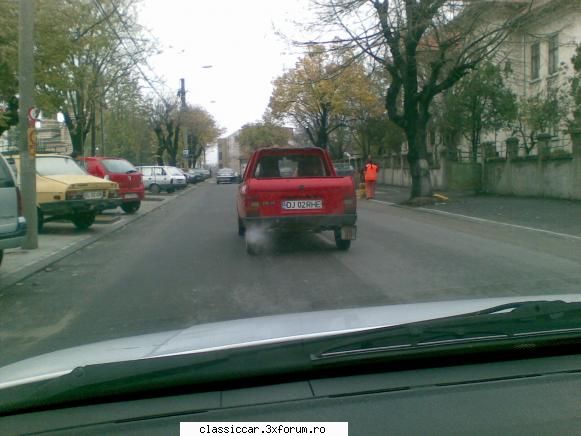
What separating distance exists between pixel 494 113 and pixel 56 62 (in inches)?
743

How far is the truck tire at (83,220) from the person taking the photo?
52.1 ft

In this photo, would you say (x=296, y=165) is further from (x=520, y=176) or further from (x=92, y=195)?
(x=520, y=176)

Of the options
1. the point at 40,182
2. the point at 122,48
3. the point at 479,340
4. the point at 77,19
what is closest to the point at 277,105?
the point at 122,48

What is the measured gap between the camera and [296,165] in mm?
12555

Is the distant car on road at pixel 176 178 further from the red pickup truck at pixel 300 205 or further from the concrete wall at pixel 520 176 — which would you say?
the red pickup truck at pixel 300 205

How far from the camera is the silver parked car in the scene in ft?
28.5

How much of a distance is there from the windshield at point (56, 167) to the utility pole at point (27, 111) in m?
3.33

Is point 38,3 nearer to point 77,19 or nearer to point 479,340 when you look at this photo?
point 77,19

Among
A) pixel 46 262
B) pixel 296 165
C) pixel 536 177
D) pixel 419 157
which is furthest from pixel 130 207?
pixel 536 177

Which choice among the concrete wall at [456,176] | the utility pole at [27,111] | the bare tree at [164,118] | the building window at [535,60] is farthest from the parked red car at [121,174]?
the bare tree at [164,118]

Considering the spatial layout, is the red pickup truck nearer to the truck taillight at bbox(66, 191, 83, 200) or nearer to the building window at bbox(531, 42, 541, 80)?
the truck taillight at bbox(66, 191, 83, 200)

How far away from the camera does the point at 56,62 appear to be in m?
18.2

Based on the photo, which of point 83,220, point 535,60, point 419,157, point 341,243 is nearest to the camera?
point 341,243

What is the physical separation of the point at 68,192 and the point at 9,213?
558cm
